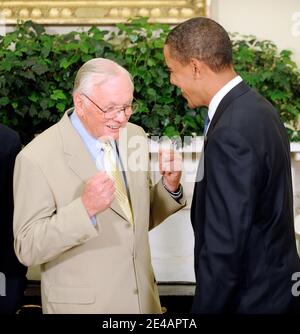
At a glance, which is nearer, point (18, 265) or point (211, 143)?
point (211, 143)

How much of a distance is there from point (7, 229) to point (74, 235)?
18.9 inches

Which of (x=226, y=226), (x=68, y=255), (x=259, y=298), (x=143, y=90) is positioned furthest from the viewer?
(x=143, y=90)

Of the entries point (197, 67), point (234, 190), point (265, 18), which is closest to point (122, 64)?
point (265, 18)

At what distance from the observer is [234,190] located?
146 cm

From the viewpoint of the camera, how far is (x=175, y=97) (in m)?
3.81

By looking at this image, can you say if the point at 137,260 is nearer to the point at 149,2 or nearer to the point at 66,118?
the point at 66,118

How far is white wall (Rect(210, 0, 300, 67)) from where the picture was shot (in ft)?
13.3

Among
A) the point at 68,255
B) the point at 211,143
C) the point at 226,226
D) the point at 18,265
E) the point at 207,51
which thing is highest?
the point at 207,51

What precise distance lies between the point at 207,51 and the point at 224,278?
2.18ft

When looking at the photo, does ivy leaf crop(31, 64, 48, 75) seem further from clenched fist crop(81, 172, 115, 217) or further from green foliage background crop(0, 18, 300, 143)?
clenched fist crop(81, 172, 115, 217)

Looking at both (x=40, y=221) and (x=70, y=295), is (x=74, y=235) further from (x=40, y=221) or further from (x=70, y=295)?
(x=70, y=295)


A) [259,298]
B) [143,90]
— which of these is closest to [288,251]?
[259,298]

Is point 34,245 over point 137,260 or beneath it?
over

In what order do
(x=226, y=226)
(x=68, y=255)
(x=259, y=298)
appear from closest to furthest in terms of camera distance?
(x=226, y=226)
(x=259, y=298)
(x=68, y=255)
